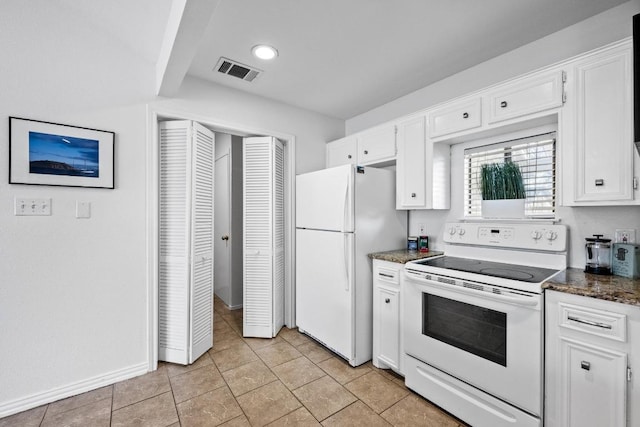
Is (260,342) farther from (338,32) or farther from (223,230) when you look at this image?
(338,32)

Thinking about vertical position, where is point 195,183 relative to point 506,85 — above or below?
below

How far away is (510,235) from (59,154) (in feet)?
10.7

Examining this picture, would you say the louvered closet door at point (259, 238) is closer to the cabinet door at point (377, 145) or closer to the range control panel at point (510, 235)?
the cabinet door at point (377, 145)

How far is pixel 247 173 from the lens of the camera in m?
2.96

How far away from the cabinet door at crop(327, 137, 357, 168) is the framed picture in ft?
7.01

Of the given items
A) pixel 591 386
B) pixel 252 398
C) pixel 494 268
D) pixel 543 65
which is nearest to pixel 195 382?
pixel 252 398

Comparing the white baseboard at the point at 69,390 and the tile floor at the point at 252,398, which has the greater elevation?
the white baseboard at the point at 69,390

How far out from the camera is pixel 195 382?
2191 mm

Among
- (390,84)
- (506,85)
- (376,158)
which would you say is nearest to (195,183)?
(376,158)

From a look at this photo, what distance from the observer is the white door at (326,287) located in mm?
2432

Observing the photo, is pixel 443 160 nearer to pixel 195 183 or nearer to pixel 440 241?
pixel 440 241

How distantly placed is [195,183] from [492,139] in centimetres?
251

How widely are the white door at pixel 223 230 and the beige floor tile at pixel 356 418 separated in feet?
7.87

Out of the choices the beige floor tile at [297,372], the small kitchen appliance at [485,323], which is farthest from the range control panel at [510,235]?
the beige floor tile at [297,372]
